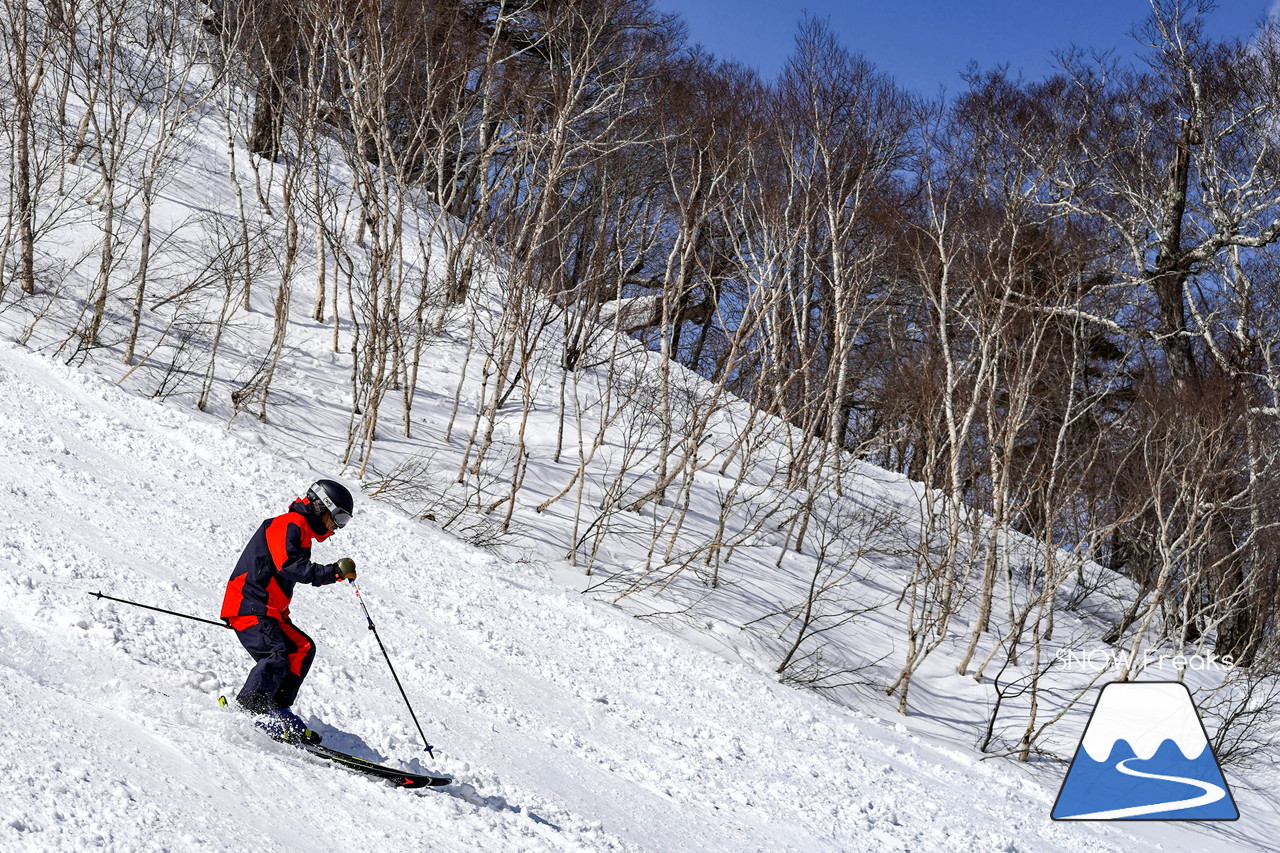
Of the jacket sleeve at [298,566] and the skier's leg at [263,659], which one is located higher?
the jacket sleeve at [298,566]

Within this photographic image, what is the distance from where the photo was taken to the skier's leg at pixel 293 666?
535cm

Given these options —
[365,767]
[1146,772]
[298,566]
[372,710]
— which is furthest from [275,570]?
[1146,772]

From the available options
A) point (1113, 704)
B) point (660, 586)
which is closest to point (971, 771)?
point (1113, 704)

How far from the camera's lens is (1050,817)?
9312 mm

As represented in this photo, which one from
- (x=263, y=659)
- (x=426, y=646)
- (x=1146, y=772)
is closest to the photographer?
(x=263, y=659)

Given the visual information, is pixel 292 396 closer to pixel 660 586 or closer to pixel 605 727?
pixel 660 586

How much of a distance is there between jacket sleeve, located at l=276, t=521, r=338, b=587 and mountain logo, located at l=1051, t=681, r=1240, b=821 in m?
5.63

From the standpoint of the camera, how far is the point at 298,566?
5301 millimetres

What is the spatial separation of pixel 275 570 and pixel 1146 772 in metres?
6.73

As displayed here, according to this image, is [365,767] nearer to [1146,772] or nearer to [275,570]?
[275,570]
